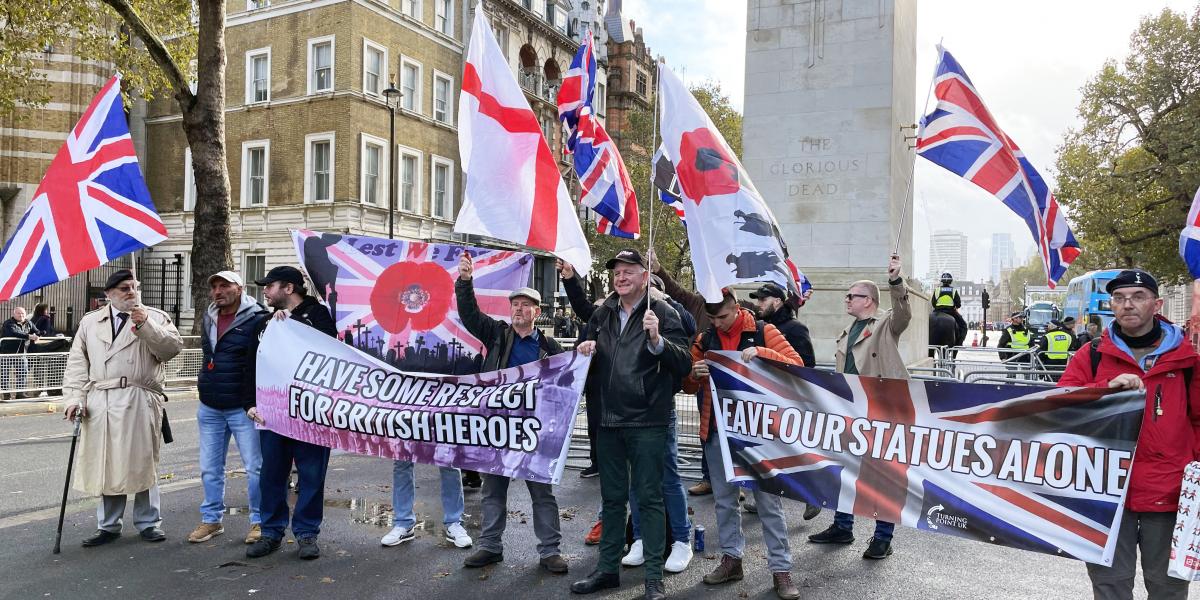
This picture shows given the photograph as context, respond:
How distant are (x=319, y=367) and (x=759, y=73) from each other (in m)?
10.0

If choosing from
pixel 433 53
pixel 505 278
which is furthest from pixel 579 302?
pixel 433 53

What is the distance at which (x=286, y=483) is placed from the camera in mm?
6391

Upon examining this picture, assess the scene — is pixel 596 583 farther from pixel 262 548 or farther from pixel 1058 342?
pixel 1058 342

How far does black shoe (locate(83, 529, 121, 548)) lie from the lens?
6.30 metres

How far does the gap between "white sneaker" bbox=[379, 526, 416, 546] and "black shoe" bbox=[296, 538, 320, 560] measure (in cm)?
51

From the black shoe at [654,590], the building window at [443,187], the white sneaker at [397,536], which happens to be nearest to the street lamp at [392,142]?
the building window at [443,187]

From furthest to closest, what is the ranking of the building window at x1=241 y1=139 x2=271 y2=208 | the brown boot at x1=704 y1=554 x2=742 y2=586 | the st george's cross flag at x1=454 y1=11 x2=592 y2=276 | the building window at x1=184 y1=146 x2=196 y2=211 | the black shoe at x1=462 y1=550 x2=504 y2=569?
the building window at x1=184 y1=146 x2=196 y2=211, the building window at x1=241 y1=139 x2=271 y2=208, the st george's cross flag at x1=454 y1=11 x2=592 y2=276, the black shoe at x1=462 y1=550 x2=504 y2=569, the brown boot at x1=704 y1=554 x2=742 y2=586

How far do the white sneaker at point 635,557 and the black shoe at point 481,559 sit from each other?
90 cm

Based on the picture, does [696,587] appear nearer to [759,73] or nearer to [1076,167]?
[759,73]

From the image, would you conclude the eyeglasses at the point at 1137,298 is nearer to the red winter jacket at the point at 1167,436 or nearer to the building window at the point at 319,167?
the red winter jacket at the point at 1167,436

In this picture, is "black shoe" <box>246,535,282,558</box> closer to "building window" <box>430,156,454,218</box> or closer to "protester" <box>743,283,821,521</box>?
"protester" <box>743,283,821,521</box>

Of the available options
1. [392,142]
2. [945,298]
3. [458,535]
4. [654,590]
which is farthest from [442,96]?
[654,590]

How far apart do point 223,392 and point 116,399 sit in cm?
76

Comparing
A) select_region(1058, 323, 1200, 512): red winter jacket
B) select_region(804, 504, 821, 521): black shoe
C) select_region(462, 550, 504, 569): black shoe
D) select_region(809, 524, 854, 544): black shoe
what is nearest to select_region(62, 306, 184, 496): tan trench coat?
select_region(462, 550, 504, 569): black shoe
